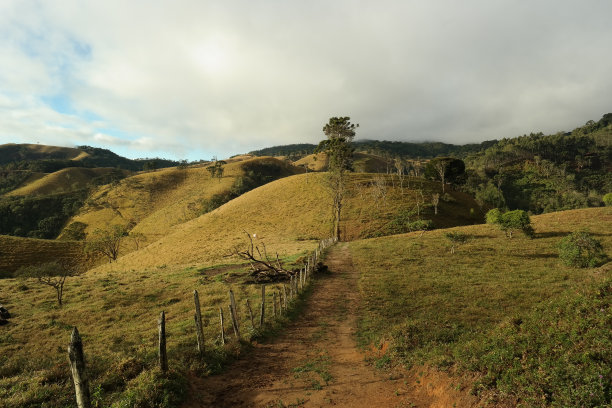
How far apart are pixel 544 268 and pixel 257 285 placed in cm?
2531

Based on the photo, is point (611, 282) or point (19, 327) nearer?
point (611, 282)

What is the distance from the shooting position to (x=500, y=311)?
16562 mm

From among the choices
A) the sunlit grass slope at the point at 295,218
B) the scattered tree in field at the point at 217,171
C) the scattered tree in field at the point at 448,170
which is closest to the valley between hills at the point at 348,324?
the sunlit grass slope at the point at 295,218

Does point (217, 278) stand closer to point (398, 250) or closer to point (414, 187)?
point (398, 250)

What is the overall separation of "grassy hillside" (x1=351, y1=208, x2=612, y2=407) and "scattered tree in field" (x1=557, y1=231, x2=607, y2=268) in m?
1.08

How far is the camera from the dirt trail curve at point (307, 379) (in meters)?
9.14

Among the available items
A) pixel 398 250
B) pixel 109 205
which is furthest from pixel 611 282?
pixel 109 205

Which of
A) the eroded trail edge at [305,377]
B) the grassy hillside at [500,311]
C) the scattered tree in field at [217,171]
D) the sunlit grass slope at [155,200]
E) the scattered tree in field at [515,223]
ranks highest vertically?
the scattered tree in field at [217,171]

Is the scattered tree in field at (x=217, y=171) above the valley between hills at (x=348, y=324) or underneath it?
above

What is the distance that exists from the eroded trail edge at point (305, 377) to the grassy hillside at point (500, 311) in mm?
1425

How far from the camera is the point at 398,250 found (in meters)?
35.2

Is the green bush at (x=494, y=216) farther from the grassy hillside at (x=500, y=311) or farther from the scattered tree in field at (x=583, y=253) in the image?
the scattered tree in field at (x=583, y=253)

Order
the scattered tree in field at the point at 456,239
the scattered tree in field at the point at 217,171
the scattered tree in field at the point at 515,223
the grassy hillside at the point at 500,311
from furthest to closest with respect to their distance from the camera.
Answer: the scattered tree in field at the point at 217,171
the scattered tree in field at the point at 515,223
the scattered tree in field at the point at 456,239
the grassy hillside at the point at 500,311

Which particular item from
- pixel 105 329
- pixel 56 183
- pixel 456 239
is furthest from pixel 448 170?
pixel 56 183
